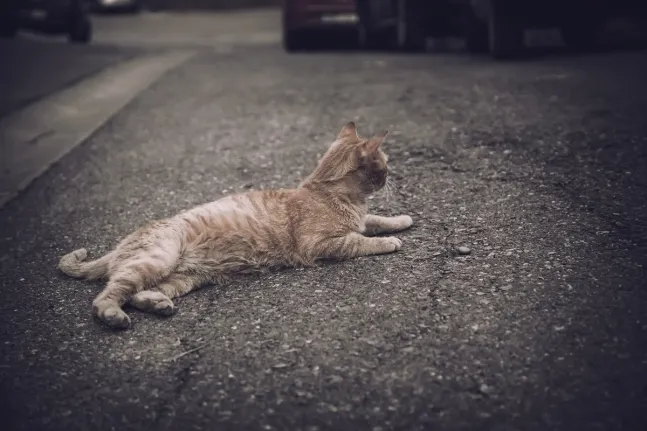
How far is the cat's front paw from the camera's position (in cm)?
392

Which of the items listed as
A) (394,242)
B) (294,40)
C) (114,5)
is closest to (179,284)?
(394,242)

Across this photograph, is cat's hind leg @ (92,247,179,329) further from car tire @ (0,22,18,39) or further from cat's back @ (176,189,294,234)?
car tire @ (0,22,18,39)

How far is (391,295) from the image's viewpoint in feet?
11.2

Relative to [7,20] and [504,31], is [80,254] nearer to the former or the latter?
[504,31]

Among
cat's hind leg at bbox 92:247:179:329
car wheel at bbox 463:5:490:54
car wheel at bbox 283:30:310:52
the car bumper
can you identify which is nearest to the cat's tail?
cat's hind leg at bbox 92:247:179:329

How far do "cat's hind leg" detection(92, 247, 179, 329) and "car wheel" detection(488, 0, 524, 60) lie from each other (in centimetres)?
606

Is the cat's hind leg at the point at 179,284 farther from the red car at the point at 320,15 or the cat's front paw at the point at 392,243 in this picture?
the red car at the point at 320,15

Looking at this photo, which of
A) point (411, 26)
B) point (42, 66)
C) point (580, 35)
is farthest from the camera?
point (411, 26)

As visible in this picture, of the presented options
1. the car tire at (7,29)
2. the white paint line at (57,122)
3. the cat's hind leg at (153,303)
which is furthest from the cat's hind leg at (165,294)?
the car tire at (7,29)

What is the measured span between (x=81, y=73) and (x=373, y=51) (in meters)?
4.59

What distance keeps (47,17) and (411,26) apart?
760 centimetres

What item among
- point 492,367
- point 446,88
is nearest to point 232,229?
point 492,367

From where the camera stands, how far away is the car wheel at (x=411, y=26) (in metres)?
9.90

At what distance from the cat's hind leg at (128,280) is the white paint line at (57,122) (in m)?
2.36
